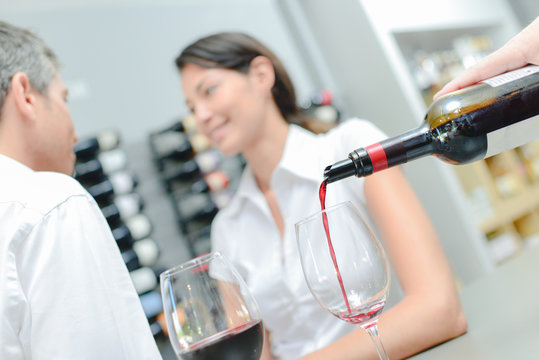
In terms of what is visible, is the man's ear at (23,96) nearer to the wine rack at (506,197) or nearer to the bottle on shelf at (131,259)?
the bottle on shelf at (131,259)

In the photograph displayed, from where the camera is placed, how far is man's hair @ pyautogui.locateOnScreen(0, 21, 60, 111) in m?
1.12

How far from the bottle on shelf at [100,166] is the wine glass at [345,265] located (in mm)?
2441

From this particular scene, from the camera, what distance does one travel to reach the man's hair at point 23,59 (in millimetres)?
1121

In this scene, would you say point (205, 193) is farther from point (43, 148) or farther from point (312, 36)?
point (43, 148)

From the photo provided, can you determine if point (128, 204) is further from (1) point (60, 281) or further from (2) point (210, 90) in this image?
(1) point (60, 281)

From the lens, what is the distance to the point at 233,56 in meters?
1.60

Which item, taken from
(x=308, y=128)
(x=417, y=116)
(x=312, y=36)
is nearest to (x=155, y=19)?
(x=312, y=36)

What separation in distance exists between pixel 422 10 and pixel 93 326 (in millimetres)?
2823

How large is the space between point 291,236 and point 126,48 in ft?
8.35

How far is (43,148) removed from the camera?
44.3 inches

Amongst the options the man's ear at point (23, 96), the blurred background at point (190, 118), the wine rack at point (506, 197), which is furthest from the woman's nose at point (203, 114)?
the wine rack at point (506, 197)

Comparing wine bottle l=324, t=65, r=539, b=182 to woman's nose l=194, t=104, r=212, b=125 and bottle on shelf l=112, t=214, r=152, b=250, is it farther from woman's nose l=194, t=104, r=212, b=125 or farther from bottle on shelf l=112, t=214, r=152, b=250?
bottle on shelf l=112, t=214, r=152, b=250

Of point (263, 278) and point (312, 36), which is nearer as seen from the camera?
point (263, 278)

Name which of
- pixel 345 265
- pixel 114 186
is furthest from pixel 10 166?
pixel 114 186
